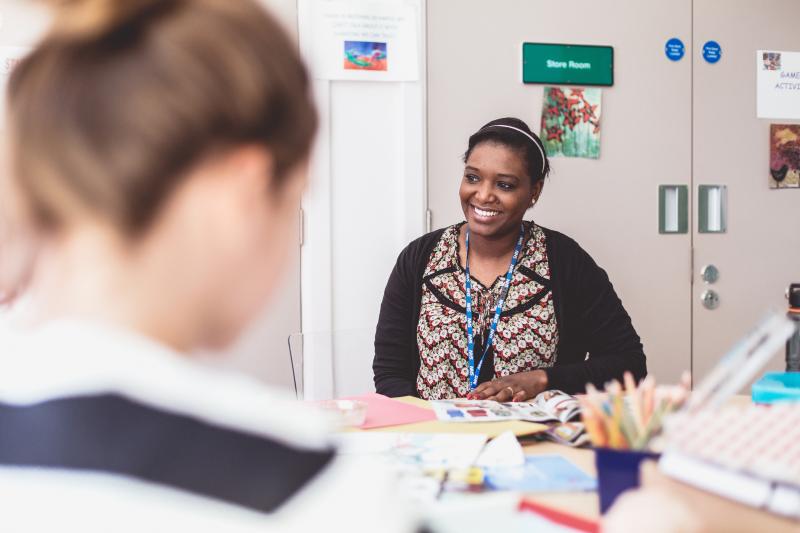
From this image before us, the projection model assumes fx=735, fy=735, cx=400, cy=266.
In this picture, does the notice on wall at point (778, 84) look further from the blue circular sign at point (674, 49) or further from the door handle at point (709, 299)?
the door handle at point (709, 299)

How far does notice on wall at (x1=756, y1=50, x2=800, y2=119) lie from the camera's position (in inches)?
108

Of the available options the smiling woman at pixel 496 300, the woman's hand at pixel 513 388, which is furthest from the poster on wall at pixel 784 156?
the woman's hand at pixel 513 388

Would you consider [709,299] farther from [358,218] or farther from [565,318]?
[358,218]

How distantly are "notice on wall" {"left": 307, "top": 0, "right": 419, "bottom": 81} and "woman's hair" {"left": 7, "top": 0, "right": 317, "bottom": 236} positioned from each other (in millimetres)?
1866

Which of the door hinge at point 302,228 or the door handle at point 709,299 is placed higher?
the door hinge at point 302,228

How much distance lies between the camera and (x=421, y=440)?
47.8 inches

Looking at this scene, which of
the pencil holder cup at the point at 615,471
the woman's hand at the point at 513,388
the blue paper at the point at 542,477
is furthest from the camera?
the woman's hand at the point at 513,388

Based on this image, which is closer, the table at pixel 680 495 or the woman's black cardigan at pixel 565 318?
the table at pixel 680 495

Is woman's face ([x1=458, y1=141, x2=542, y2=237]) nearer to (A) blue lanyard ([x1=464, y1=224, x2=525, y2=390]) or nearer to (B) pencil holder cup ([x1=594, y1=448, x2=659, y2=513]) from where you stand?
(A) blue lanyard ([x1=464, y1=224, x2=525, y2=390])

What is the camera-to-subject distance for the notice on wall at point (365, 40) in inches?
91.4

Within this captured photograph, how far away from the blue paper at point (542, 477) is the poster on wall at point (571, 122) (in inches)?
62.6

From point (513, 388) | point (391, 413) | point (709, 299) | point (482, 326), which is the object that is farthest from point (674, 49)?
point (391, 413)

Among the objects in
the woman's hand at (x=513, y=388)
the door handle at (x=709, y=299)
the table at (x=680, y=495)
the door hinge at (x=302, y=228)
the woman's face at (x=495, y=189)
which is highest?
the woman's face at (x=495, y=189)

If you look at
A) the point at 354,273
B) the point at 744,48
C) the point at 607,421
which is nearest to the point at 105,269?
the point at 607,421
